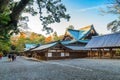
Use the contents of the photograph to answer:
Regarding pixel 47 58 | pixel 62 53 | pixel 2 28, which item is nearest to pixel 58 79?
pixel 2 28

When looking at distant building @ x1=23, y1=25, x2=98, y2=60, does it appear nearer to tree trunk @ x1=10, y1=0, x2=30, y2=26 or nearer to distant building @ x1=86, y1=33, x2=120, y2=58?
distant building @ x1=86, y1=33, x2=120, y2=58

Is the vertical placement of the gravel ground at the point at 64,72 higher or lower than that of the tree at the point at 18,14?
lower

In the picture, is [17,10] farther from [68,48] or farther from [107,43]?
[68,48]

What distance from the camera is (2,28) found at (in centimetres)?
524

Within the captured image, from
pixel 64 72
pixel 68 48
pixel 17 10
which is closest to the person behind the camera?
pixel 17 10

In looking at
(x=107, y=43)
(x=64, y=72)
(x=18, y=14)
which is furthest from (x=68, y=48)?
(x=18, y=14)

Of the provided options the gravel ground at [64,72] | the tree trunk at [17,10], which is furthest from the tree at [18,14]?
the gravel ground at [64,72]

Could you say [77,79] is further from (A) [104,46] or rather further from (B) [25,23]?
(A) [104,46]

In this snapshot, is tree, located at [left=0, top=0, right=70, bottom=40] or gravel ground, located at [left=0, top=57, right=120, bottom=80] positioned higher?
tree, located at [left=0, top=0, right=70, bottom=40]

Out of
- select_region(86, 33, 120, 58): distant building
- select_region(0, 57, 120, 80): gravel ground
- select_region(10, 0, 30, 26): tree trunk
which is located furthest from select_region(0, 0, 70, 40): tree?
select_region(86, 33, 120, 58): distant building

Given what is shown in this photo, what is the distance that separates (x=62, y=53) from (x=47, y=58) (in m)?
3.84

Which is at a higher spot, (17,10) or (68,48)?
(17,10)

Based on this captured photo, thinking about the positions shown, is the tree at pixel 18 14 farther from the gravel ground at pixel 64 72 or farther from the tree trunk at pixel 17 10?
the gravel ground at pixel 64 72

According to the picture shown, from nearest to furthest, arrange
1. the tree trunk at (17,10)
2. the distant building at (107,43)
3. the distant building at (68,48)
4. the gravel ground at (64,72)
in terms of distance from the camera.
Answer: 1. the tree trunk at (17,10)
2. the gravel ground at (64,72)
3. the distant building at (107,43)
4. the distant building at (68,48)
